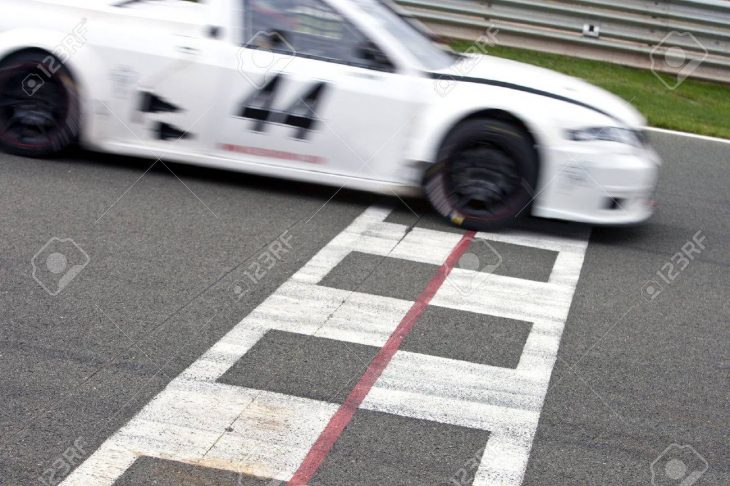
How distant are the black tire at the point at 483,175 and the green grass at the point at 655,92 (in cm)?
572

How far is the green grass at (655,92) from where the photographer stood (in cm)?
1326

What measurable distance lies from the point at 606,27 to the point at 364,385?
11.9 m

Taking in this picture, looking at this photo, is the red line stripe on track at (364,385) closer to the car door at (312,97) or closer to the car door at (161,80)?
the car door at (312,97)

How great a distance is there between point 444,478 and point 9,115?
17.5ft

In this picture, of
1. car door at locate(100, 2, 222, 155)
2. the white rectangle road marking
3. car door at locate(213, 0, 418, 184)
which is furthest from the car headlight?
car door at locate(100, 2, 222, 155)

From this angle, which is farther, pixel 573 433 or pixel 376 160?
pixel 376 160

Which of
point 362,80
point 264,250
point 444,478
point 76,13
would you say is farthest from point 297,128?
point 444,478

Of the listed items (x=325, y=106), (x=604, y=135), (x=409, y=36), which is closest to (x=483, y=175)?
(x=604, y=135)

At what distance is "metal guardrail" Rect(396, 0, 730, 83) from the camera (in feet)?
51.9

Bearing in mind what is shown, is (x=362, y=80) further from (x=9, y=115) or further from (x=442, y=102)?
(x=9, y=115)

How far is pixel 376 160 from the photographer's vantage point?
7922 millimetres

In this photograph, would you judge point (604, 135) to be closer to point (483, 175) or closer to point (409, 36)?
point (483, 175)

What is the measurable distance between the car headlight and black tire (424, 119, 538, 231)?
0.30 meters

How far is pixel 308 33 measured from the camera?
26.2 ft
